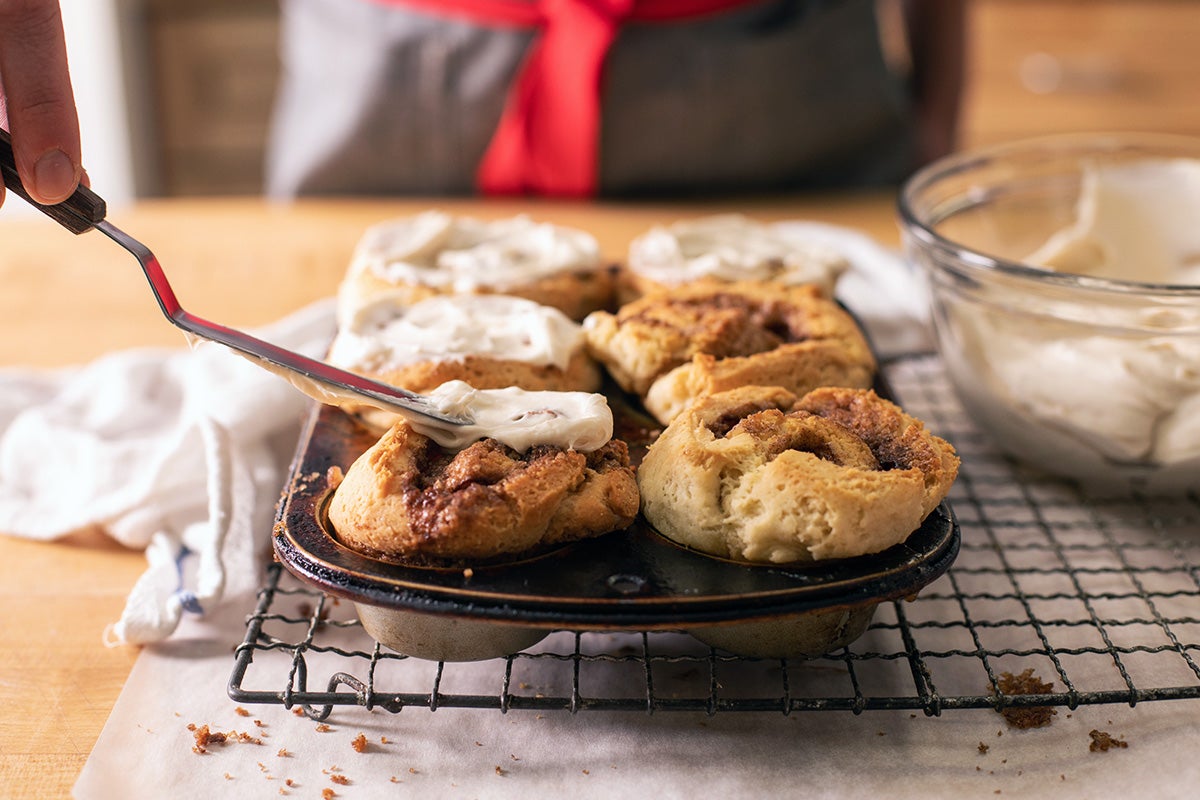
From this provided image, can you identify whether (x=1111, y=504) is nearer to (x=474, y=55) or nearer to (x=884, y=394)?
(x=884, y=394)

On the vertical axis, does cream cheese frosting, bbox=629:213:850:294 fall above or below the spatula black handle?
below

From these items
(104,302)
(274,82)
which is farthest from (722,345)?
(274,82)

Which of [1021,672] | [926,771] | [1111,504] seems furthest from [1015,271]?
[926,771]

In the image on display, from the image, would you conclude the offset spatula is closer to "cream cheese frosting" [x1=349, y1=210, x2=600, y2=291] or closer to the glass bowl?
"cream cheese frosting" [x1=349, y1=210, x2=600, y2=291]

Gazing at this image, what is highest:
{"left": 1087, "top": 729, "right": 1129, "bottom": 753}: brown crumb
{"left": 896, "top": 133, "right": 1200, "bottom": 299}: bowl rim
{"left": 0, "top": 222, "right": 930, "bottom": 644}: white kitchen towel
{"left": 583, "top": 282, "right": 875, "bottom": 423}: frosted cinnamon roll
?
{"left": 896, "top": 133, "right": 1200, "bottom": 299}: bowl rim

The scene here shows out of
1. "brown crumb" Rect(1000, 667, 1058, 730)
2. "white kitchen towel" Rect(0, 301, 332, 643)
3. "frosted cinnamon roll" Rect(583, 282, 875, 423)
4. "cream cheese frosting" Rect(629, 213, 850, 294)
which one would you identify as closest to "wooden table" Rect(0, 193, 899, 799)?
"white kitchen towel" Rect(0, 301, 332, 643)

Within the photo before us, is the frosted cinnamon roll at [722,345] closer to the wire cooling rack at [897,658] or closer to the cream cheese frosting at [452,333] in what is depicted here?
the cream cheese frosting at [452,333]
